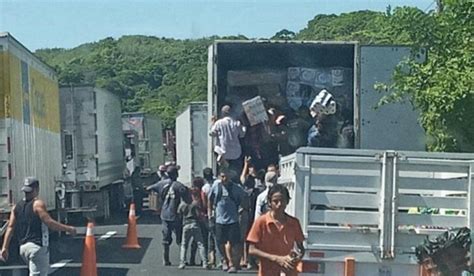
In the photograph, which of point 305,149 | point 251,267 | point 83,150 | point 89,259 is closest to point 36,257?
point 89,259

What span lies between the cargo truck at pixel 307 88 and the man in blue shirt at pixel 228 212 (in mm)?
448

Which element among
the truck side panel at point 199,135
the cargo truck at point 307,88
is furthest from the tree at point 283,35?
the truck side panel at point 199,135

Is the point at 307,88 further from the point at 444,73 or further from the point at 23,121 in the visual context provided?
the point at 23,121

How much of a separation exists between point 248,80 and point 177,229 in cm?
288

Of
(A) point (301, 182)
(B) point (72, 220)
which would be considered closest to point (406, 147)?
(A) point (301, 182)

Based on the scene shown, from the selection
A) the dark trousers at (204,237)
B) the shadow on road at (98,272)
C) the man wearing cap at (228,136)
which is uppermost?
the man wearing cap at (228,136)

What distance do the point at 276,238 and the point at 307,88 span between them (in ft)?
25.2

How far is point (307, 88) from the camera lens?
16812 millimetres

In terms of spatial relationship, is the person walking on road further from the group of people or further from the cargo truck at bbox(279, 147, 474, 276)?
the cargo truck at bbox(279, 147, 474, 276)

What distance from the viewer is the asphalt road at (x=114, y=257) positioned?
17141mm

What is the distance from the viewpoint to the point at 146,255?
797 inches

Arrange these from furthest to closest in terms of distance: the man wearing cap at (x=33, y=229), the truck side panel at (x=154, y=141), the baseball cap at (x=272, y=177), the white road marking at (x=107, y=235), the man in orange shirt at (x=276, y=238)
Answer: the truck side panel at (x=154, y=141) < the white road marking at (x=107, y=235) < the baseball cap at (x=272, y=177) < the man wearing cap at (x=33, y=229) < the man in orange shirt at (x=276, y=238)

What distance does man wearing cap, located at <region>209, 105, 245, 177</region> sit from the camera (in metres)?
16.2

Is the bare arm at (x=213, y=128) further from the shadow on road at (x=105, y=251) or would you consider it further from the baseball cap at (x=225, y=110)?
the shadow on road at (x=105, y=251)
